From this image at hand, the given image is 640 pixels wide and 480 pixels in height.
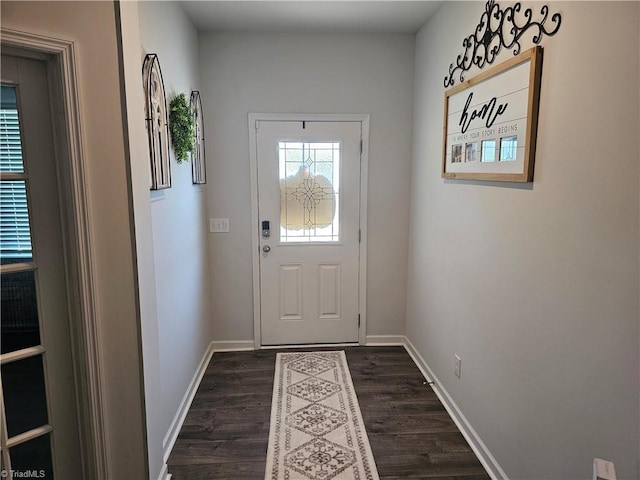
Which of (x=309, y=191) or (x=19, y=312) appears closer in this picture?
(x=19, y=312)

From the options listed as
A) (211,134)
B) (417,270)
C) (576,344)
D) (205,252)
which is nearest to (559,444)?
(576,344)

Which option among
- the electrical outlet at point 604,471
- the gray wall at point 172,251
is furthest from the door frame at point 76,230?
the electrical outlet at point 604,471

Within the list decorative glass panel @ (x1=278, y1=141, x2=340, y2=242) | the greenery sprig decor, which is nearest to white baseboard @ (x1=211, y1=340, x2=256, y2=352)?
decorative glass panel @ (x1=278, y1=141, x2=340, y2=242)

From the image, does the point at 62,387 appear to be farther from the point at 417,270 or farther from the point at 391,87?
the point at 391,87

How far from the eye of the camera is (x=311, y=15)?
9.18ft

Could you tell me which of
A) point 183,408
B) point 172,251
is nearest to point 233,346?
point 183,408

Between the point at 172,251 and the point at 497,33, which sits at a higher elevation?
the point at 497,33

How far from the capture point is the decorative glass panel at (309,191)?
10.8 ft

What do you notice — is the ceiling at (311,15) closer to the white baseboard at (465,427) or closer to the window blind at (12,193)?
the window blind at (12,193)

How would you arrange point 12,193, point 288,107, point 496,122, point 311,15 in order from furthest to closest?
point 288,107, point 311,15, point 496,122, point 12,193

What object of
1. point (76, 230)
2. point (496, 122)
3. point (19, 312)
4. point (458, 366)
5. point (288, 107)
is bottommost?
point (458, 366)

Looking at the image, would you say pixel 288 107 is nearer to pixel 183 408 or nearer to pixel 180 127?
pixel 180 127

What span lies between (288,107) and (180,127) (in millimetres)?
1121

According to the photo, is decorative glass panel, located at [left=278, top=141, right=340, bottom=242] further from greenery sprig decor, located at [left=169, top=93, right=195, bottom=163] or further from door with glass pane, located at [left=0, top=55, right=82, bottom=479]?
door with glass pane, located at [left=0, top=55, right=82, bottom=479]
